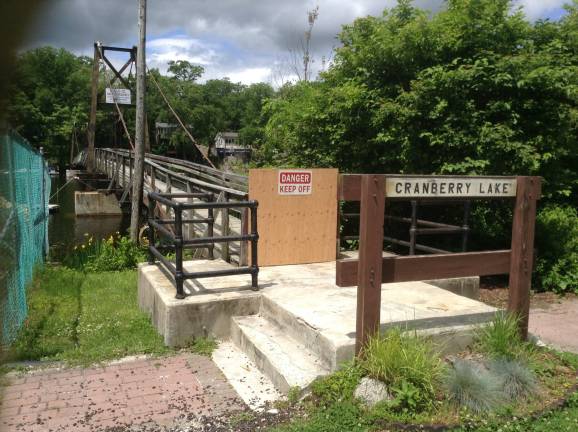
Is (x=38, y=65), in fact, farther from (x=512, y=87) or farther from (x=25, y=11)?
(x=512, y=87)

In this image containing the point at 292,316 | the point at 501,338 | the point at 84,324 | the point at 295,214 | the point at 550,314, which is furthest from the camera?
the point at 295,214

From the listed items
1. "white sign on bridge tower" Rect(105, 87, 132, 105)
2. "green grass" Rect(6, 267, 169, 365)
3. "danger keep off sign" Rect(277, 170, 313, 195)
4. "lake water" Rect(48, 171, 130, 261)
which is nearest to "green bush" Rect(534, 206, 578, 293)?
"danger keep off sign" Rect(277, 170, 313, 195)

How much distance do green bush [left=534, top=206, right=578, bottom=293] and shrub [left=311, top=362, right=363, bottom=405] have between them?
531 centimetres

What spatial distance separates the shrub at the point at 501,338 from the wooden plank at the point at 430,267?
1.35 ft

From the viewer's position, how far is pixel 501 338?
14.6 ft

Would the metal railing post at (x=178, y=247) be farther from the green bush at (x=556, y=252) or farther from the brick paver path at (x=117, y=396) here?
the green bush at (x=556, y=252)

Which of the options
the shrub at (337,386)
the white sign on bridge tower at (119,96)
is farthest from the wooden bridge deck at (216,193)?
the white sign on bridge tower at (119,96)

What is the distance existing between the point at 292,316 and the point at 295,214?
2.71m

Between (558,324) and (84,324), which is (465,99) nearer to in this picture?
(558,324)

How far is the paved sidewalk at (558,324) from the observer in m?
5.75

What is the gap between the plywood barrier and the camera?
7.22 meters

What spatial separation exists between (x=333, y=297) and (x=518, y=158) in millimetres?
4051

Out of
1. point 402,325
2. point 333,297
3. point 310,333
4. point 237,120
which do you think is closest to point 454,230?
point 333,297

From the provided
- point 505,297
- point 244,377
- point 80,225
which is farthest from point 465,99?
point 80,225
